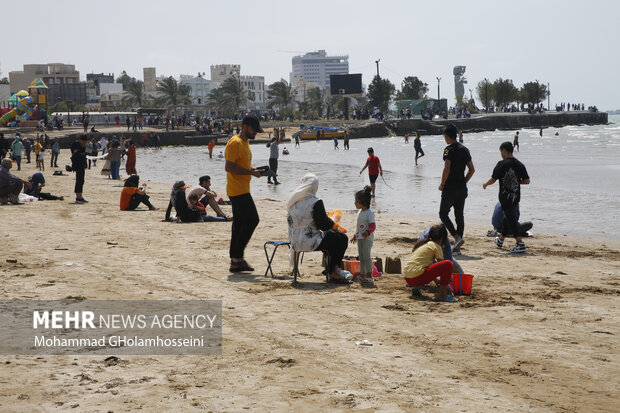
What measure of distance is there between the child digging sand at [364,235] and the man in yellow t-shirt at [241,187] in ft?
4.36

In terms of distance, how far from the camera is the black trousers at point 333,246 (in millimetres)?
7332

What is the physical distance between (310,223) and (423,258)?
50.3 inches

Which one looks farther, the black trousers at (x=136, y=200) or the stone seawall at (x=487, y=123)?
the stone seawall at (x=487, y=123)

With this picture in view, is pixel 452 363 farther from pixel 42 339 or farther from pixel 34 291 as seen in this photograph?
pixel 34 291

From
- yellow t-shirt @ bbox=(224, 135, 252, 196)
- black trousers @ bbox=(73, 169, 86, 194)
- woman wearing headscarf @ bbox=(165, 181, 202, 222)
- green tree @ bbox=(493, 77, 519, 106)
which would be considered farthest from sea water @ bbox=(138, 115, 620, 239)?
green tree @ bbox=(493, 77, 519, 106)

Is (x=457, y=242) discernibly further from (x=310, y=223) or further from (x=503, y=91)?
(x=503, y=91)

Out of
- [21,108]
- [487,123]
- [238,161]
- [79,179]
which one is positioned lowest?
[79,179]

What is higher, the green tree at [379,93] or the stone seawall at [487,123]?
the green tree at [379,93]

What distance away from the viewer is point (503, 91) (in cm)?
16175

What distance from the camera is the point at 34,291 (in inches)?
260

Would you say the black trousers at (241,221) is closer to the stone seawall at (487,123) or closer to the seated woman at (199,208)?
the seated woman at (199,208)

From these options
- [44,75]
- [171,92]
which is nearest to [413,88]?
[171,92]

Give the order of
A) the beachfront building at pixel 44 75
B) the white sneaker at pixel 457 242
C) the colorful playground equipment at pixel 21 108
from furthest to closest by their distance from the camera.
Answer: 1. the beachfront building at pixel 44 75
2. the colorful playground equipment at pixel 21 108
3. the white sneaker at pixel 457 242

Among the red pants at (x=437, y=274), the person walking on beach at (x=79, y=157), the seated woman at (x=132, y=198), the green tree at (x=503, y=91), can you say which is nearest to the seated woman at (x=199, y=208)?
the seated woman at (x=132, y=198)
